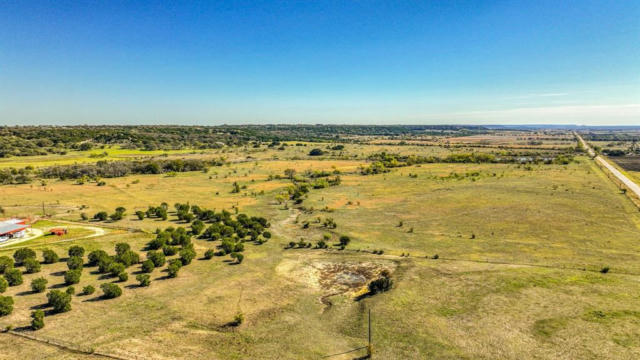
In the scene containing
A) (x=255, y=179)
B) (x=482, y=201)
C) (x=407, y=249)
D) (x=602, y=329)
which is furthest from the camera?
(x=255, y=179)

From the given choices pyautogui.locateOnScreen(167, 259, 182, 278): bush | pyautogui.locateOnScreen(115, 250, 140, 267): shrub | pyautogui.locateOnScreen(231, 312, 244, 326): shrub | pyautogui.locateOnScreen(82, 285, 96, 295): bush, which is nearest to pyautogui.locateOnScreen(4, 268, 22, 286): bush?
pyautogui.locateOnScreen(82, 285, 96, 295): bush

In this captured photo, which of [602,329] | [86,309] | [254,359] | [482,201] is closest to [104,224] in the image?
[86,309]

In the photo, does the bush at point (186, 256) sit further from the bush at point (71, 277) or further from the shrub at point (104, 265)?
the bush at point (71, 277)

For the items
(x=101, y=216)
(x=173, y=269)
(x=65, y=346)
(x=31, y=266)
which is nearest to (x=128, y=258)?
(x=173, y=269)

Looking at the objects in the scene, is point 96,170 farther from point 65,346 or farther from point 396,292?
point 396,292

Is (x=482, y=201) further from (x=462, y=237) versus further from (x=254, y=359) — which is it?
(x=254, y=359)

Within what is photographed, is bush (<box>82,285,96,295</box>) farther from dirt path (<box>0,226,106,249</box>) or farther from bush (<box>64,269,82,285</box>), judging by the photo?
dirt path (<box>0,226,106,249</box>)
